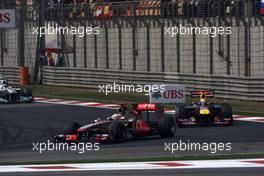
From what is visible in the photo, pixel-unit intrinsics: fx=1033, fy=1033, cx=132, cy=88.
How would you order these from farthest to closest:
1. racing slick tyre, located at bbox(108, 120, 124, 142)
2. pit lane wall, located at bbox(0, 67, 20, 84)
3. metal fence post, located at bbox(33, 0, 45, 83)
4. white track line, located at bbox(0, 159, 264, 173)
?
pit lane wall, located at bbox(0, 67, 20, 84) < metal fence post, located at bbox(33, 0, 45, 83) < racing slick tyre, located at bbox(108, 120, 124, 142) < white track line, located at bbox(0, 159, 264, 173)

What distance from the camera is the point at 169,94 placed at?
22609mm

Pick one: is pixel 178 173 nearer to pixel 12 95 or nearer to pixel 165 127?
pixel 165 127

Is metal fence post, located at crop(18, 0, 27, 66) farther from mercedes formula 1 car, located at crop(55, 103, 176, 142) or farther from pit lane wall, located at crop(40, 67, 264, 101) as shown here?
mercedes formula 1 car, located at crop(55, 103, 176, 142)

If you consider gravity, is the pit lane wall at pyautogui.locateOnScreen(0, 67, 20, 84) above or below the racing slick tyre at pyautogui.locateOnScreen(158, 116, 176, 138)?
below

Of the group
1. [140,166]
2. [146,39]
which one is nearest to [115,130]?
[140,166]

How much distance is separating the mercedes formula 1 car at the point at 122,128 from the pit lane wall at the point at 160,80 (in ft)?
32.5

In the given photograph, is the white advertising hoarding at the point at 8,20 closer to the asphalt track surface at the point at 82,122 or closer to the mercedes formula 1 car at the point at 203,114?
the asphalt track surface at the point at 82,122

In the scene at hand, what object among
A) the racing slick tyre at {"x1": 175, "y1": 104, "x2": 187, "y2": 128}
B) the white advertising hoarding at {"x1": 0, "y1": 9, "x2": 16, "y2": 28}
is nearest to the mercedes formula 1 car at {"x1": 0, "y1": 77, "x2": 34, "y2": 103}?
the racing slick tyre at {"x1": 175, "y1": 104, "x2": 187, "y2": 128}

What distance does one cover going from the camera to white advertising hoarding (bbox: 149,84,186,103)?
73.5ft

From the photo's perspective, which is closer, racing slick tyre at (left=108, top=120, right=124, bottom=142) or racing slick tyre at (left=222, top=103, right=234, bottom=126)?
racing slick tyre at (left=108, top=120, right=124, bottom=142)

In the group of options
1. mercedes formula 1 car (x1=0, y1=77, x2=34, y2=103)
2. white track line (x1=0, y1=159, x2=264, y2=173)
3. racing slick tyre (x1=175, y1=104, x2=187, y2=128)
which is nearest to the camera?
white track line (x1=0, y1=159, x2=264, y2=173)

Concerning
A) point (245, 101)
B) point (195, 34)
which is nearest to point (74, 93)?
point (195, 34)

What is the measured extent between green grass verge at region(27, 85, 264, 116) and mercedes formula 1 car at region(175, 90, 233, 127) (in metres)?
3.31

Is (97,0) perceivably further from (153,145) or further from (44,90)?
(153,145)
